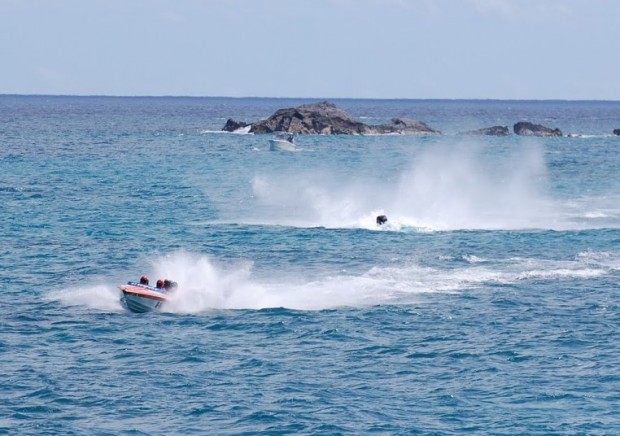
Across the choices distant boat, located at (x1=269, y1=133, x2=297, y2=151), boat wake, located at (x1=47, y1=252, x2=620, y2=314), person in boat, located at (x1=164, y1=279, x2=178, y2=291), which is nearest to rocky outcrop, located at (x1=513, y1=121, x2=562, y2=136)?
distant boat, located at (x1=269, y1=133, x2=297, y2=151)

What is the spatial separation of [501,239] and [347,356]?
29430 mm

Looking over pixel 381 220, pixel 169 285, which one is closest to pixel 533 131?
pixel 381 220

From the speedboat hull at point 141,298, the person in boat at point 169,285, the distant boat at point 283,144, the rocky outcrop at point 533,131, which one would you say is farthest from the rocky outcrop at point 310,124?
the speedboat hull at point 141,298

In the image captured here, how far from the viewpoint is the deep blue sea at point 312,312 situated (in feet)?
112

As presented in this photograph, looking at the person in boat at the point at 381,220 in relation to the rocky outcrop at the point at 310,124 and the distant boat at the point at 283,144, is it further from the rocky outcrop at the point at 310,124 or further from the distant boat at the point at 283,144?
the rocky outcrop at the point at 310,124

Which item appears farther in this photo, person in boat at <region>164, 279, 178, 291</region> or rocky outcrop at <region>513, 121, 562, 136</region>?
rocky outcrop at <region>513, 121, 562, 136</region>

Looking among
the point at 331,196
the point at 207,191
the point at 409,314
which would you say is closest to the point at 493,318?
the point at 409,314

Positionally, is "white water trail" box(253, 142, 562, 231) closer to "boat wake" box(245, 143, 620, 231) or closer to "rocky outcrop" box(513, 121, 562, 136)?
"boat wake" box(245, 143, 620, 231)

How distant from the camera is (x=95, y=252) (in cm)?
6175

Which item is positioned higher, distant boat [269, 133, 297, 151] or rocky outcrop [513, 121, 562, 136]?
rocky outcrop [513, 121, 562, 136]

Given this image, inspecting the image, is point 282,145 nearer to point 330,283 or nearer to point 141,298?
point 330,283

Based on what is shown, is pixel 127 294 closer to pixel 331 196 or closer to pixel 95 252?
pixel 95 252

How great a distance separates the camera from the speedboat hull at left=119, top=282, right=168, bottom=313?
1805 inches

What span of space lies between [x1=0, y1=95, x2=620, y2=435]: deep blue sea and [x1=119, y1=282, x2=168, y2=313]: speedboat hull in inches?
20.2
